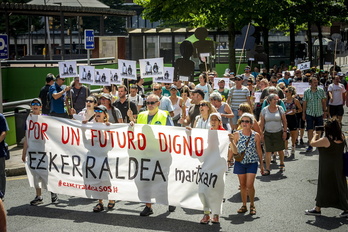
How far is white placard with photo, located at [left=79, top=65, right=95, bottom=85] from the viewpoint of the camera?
16.4m

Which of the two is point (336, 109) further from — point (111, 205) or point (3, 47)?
point (111, 205)

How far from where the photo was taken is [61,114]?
15.5m

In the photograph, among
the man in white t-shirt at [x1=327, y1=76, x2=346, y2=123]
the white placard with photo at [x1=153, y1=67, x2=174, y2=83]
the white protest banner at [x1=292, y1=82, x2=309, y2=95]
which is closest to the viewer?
the white placard with photo at [x1=153, y1=67, x2=174, y2=83]

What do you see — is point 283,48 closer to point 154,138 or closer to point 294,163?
point 294,163

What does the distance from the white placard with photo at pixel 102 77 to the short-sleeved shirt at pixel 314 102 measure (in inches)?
191

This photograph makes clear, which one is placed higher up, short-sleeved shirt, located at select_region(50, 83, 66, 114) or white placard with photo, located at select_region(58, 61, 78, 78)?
white placard with photo, located at select_region(58, 61, 78, 78)

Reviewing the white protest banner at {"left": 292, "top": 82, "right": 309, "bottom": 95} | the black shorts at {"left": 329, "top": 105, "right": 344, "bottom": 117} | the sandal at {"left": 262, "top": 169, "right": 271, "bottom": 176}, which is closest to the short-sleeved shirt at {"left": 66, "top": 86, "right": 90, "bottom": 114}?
the sandal at {"left": 262, "top": 169, "right": 271, "bottom": 176}

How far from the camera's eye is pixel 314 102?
16203 millimetres

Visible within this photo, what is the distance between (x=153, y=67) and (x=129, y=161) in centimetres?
590

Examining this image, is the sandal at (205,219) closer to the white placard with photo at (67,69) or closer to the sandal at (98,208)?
the sandal at (98,208)

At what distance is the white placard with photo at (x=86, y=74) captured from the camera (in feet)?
53.8

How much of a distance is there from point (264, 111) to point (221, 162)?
413cm

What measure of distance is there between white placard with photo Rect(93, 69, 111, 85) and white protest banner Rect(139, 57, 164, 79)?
33.0 inches

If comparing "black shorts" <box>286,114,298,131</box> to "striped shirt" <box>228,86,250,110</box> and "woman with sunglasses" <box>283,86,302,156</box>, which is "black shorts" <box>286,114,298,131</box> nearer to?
"woman with sunglasses" <box>283,86,302,156</box>
